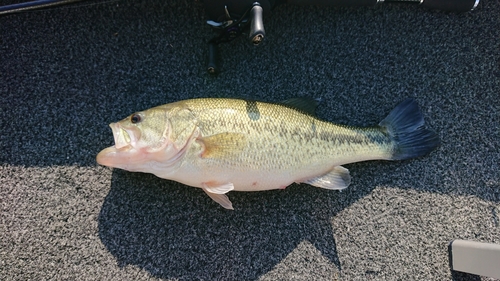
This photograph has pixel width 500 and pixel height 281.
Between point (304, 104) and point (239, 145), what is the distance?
362 millimetres

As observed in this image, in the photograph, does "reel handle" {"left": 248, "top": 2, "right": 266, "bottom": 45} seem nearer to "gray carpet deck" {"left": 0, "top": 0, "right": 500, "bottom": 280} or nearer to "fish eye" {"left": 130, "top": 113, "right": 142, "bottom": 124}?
"gray carpet deck" {"left": 0, "top": 0, "right": 500, "bottom": 280}

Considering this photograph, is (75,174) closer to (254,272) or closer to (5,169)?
(5,169)

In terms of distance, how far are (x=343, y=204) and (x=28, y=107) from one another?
144 cm

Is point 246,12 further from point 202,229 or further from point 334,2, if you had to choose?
point 202,229

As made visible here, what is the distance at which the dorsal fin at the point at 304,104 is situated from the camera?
4.88ft

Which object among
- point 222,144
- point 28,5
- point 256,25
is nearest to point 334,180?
point 222,144

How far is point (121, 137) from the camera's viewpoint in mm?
1297

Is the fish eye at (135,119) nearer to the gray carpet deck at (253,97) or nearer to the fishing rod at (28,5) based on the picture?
the gray carpet deck at (253,97)

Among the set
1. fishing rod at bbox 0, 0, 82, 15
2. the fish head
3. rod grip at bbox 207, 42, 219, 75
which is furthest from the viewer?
rod grip at bbox 207, 42, 219, 75

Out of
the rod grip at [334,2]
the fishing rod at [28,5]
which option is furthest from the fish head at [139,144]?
the rod grip at [334,2]

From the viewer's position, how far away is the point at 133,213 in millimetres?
1493

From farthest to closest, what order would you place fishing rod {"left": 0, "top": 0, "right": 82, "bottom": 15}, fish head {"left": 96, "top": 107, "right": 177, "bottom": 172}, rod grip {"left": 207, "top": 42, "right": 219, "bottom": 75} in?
rod grip {"left": 207, "top": 42, "right": 219, "bottom": 75}
fishing rod {"left": 0, "top": 0, "right": 82, "bottom": 15}
fish head {"left": 96, "top": 107, "right": 177, "bottom": 172}

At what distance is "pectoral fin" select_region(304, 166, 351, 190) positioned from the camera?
56.9 inches

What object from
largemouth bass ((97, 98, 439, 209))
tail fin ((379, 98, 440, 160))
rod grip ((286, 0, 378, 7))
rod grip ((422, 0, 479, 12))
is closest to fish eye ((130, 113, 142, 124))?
largemouth bass ((97, 98, 439, 209))
